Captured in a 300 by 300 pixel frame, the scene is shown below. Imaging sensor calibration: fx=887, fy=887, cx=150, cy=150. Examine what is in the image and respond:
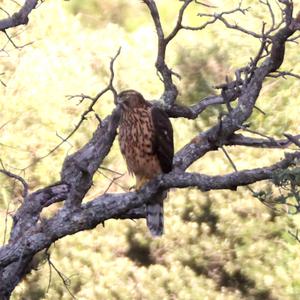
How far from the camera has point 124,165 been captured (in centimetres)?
1328

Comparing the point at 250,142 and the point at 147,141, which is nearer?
the point at 250,142

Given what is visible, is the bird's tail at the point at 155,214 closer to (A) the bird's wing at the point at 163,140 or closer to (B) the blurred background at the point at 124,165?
(A) the bird's wing at the point at 163,140

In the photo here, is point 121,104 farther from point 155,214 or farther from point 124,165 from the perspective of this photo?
point 124,165

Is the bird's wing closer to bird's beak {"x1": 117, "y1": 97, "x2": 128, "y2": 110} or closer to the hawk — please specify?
the hawk

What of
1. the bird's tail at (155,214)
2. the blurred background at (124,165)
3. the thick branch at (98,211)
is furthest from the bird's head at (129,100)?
the blurred background at (124,165)

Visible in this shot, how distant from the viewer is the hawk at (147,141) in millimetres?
5832

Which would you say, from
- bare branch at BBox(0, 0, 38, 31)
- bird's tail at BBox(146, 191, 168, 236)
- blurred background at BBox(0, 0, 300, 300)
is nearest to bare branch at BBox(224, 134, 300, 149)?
bird's tail at BBox(146, 191, 168, 236)

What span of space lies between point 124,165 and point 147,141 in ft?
24.1

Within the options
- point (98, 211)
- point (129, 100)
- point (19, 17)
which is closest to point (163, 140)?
point (129, 100)

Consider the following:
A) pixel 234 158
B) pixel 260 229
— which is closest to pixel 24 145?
pixel 234 158

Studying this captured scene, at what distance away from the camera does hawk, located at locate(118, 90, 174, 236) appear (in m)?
5.83

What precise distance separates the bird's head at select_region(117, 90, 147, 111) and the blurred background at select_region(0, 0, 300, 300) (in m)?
2.69

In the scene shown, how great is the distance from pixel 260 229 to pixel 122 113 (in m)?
6.24

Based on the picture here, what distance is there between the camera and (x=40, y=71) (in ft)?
52.1
